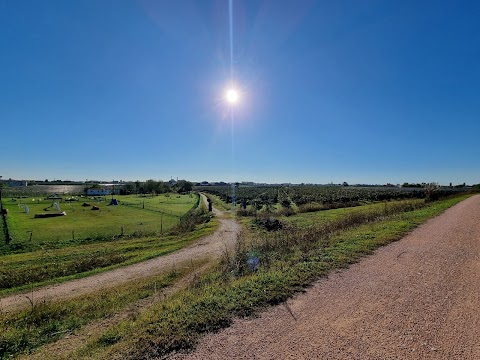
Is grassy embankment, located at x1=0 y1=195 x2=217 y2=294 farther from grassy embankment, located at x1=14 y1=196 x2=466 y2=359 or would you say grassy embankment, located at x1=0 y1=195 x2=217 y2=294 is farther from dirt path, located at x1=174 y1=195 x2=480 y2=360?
dirt path, located at x1=174 y1=195 x2=480 y2=360

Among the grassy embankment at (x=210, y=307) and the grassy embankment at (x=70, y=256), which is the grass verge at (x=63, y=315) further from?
the grassy embankment at (x=70, y=256)

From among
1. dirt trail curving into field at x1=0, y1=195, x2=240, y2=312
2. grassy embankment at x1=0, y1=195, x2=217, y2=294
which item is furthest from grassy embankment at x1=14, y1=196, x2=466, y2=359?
grassy embankment at x1=0, y1=195, x2=217, y2=294

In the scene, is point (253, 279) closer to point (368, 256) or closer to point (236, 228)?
point (368, 256)

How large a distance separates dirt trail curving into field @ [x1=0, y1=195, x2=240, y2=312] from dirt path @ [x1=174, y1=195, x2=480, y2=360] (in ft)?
28.2

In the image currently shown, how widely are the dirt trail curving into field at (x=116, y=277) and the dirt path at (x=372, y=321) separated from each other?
8.61m

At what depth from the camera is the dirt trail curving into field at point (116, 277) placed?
12.0m

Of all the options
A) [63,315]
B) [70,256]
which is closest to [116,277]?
[63,315]

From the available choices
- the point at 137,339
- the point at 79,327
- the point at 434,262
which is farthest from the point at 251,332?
the point at 434,262

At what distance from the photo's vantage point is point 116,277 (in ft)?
47.9

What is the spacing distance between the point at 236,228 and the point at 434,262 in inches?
841

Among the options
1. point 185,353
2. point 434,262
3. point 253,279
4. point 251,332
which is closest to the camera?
point 185,353

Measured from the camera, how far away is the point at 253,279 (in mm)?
7734

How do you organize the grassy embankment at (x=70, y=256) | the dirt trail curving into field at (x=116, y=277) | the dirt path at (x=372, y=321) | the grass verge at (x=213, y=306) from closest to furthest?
1. the dirt path at (x=372, y=321)
2. the grass verge at (x=213, y=306)
3. the dirt trail curving into field at (x=116, y=277)
4. the grassy embankment at (x=70, y=256)

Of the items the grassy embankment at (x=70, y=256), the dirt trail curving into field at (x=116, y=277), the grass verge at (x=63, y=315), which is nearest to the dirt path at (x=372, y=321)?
the grass verge at (x=63, y=315)
